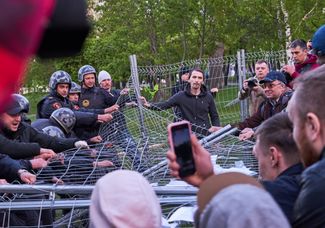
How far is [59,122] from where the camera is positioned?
8.43m

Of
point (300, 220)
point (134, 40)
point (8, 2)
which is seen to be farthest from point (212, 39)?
point (8, 2)

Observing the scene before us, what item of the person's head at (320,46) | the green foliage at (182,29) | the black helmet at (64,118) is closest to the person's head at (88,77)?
the black helmet at (64,118)

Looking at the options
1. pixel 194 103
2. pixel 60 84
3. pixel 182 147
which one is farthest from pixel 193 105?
pixel 182 147

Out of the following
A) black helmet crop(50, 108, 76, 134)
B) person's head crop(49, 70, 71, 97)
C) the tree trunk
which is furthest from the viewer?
the tree trunk

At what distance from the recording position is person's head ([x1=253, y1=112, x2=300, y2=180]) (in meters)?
2.93

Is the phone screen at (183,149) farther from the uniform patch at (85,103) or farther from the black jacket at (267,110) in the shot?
the uniform patch at (85,103)

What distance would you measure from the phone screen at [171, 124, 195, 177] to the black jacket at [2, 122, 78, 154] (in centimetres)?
502

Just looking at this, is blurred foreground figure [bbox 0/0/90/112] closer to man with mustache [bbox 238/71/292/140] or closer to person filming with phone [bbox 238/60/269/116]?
man with mustache [bbox 238/71/292/140]

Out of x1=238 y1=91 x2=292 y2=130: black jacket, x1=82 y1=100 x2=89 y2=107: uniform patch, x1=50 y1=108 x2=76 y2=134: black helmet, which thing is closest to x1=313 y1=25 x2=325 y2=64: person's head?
x1=238 y1=91 x2=292 y2=130: black jacket

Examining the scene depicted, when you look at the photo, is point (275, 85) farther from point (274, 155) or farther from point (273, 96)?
point (274, 155)

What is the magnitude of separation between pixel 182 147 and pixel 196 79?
828 cm

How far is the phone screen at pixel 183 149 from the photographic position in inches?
97.7

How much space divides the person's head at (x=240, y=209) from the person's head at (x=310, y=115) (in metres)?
0.52

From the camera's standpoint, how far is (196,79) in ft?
35.2
